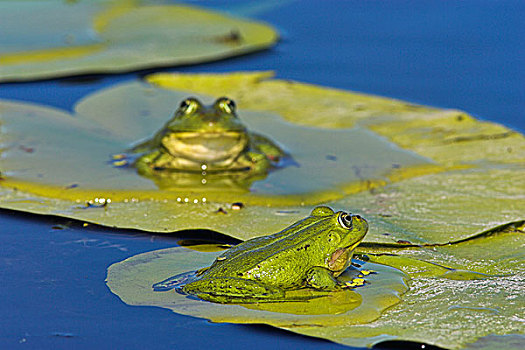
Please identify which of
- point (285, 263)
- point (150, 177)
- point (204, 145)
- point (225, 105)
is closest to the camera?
point (285, 263)

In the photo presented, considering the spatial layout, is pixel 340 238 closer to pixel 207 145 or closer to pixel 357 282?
pixel 357 282

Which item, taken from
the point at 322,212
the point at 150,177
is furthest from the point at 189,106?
the point at 322,212

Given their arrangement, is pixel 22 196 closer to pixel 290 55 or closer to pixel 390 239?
pixel 390 239

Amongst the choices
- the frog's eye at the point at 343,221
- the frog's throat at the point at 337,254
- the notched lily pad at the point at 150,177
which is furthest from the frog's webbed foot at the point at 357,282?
the notched lily pad at the point at 150,177

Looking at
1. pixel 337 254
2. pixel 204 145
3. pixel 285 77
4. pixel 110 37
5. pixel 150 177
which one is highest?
pixel 110 37

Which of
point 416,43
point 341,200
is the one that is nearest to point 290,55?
point 416,43

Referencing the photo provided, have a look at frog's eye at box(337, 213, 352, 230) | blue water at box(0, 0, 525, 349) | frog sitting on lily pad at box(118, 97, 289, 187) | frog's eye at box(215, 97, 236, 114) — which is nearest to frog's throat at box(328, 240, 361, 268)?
frog's eye at box(337, 213, 352, 230)

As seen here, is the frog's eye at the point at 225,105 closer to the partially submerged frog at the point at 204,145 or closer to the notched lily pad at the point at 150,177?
the partially submerged frog at the point at 204,145
